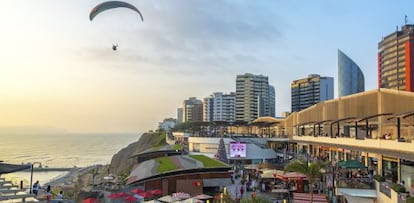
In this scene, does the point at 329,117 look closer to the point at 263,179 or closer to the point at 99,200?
the point at 263,179

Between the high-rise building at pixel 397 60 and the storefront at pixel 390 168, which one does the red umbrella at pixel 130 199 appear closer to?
the storefront at pixel 390 168

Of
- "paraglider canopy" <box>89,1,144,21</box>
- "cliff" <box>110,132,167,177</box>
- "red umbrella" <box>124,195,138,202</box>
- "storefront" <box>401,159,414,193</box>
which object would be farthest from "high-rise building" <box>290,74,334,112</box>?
"red umbrella" <box>124,195,138,202</box>

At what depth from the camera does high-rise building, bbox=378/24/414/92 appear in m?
120

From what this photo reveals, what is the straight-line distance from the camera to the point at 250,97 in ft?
564

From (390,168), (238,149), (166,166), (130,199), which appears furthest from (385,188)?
(238,149)

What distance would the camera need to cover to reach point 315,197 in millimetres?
20734

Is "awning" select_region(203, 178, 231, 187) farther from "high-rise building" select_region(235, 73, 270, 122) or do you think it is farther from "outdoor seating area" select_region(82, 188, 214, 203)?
"high-rise building" select_region(235, 73, 270, 122)

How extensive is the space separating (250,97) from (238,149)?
383 ft

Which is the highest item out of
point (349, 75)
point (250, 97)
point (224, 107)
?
point (349, 75)

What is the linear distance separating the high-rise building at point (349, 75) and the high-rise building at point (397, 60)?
7.17 metres

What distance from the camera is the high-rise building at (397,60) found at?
119912 millimetres

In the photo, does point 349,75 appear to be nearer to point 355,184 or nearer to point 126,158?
point 126,158

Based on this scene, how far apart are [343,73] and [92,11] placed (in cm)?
13417

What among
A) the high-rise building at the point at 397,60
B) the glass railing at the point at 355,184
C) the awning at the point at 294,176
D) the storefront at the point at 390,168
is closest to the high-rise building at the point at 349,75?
the high-rise building at the point at 397,60
